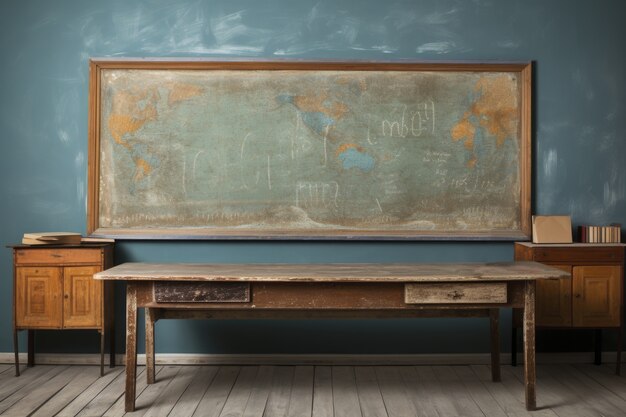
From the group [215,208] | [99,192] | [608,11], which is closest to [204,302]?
[215,208]

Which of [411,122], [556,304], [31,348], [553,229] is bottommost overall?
[31,348]

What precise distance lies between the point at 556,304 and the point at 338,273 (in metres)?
1.76

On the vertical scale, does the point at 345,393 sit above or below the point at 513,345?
below

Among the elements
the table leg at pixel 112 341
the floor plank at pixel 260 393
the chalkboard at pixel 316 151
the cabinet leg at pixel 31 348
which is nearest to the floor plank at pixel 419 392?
the floor plank at pixel 260 393

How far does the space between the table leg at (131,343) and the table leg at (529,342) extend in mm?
2247

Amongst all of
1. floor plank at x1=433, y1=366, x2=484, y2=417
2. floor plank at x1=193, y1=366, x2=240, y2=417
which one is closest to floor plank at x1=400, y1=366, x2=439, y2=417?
floor plank at x1=433, y1=366, x2=484, y2=417

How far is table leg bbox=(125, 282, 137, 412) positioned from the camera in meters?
3.20

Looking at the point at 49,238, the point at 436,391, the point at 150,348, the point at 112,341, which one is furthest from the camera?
the point at 112,341

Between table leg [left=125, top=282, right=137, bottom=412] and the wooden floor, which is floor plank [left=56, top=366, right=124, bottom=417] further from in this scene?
table leg [left=125, top=282, right=137, bottom=412]

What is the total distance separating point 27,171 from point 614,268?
438cm

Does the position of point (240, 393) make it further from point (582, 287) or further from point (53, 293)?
point (582, 287)

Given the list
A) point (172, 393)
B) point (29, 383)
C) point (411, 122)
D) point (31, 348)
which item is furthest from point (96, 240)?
point (411, 122)

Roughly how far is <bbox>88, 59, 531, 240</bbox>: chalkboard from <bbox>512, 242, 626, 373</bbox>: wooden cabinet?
421 mm

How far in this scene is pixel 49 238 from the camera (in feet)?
12.8
